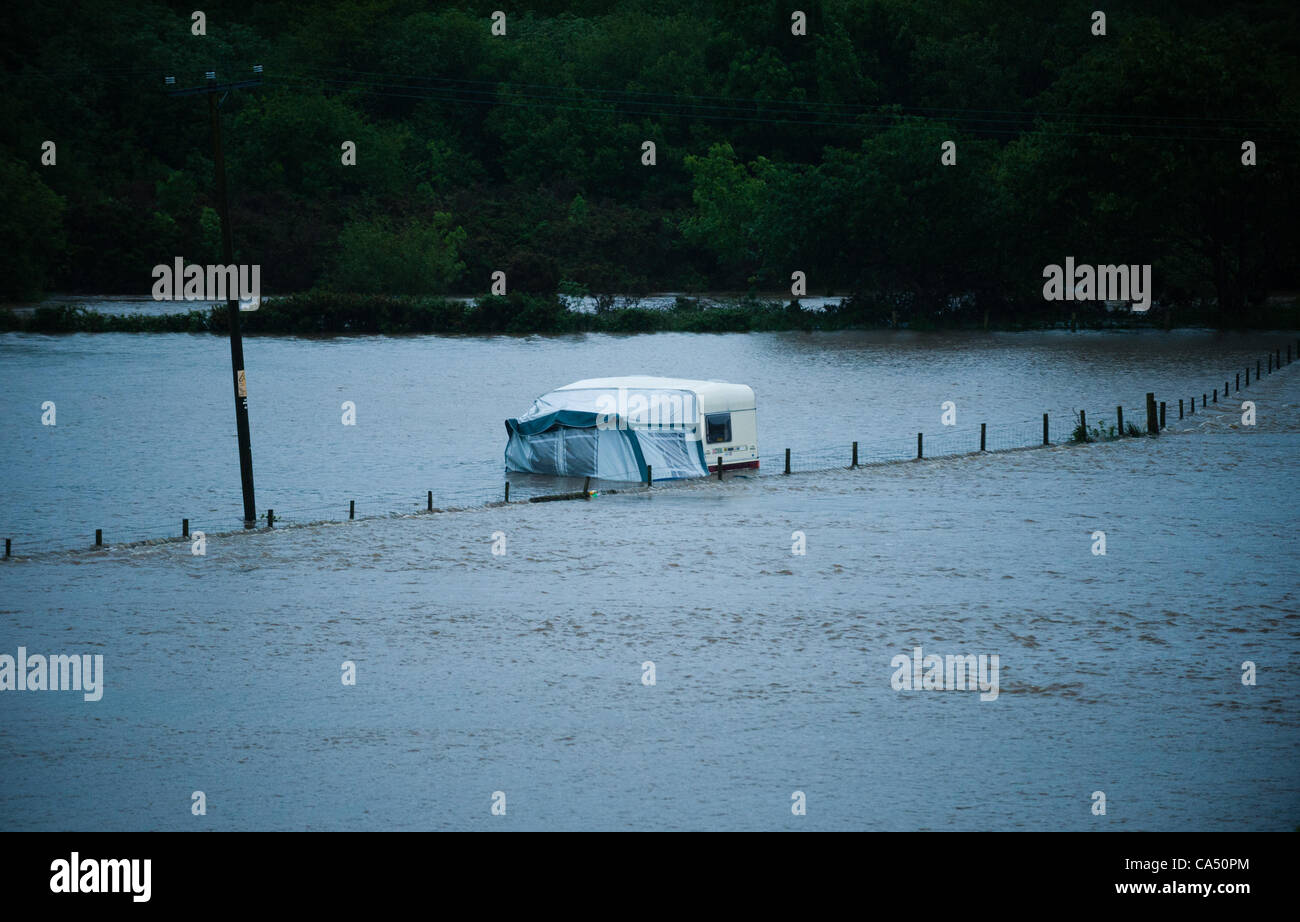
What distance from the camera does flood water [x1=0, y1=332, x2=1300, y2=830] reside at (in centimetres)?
1435

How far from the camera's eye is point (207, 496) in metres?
37.6

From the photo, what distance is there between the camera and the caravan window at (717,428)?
1491 inches

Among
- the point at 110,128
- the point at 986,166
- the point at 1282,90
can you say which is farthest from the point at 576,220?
the point at 1282,90

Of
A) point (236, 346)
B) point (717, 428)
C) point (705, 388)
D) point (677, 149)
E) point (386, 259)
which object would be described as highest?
point (677, 149)

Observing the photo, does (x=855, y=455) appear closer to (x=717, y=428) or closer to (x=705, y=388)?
(x=717, y=428)

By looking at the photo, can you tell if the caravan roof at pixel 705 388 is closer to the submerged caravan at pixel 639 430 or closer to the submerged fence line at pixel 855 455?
the submerged caravan at pixel 639 430

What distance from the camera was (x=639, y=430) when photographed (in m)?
37.2

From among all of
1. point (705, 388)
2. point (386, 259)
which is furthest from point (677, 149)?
point (705, 388)

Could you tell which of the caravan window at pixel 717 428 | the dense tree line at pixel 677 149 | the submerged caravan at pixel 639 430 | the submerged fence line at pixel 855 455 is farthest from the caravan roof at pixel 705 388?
the dense tree line at pixel 677 149

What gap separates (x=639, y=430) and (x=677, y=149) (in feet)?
264

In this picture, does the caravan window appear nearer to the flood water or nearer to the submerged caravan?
the submerged caravan
